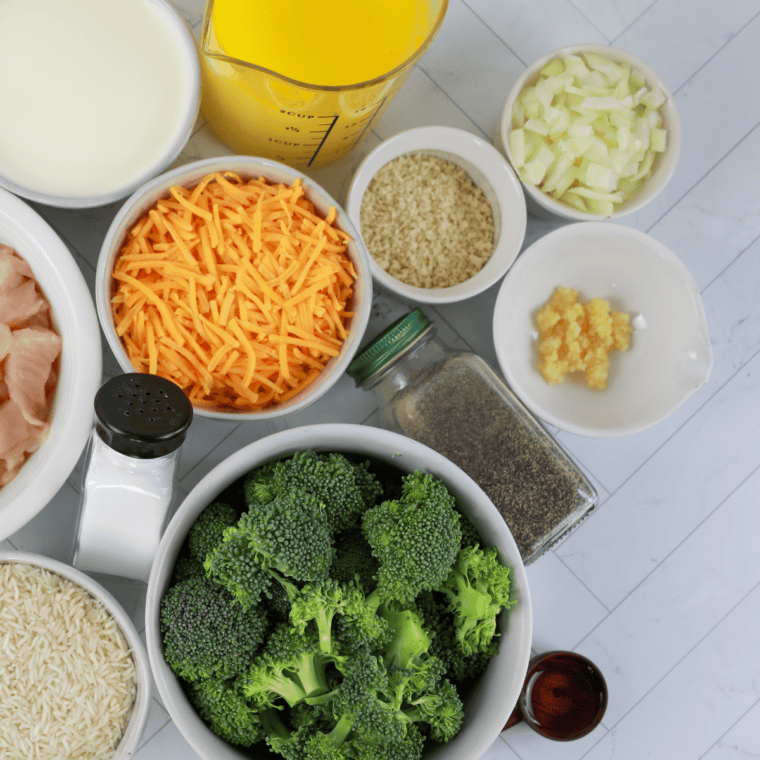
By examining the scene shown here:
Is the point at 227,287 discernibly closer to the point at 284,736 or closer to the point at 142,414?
the point at 142,414

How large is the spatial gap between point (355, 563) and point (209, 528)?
0.26 metres

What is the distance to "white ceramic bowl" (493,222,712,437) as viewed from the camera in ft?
A: 4.81

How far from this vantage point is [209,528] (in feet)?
3.97

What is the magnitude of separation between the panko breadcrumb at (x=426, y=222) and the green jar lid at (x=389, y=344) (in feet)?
0.49

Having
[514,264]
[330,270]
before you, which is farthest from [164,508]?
[514,264]

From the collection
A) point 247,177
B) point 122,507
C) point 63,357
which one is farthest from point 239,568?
point 247,177

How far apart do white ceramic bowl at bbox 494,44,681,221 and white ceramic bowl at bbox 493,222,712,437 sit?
0.05m

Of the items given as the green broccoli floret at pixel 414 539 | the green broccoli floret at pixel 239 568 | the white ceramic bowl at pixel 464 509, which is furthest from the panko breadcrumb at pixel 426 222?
the green broccoli floret at pixel 239 568

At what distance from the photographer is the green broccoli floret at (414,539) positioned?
3.65 feet

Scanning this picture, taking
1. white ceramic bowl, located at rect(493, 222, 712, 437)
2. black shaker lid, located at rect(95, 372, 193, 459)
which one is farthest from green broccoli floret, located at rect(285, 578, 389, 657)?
white ceramic bowl, located at rect(493, 222, 712, 437)

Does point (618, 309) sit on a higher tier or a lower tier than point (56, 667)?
higher

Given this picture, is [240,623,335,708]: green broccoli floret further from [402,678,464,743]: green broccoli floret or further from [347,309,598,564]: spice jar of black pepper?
[347,309,598,564]: spice jar of black pepper

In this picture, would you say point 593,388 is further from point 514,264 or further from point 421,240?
point 421,240

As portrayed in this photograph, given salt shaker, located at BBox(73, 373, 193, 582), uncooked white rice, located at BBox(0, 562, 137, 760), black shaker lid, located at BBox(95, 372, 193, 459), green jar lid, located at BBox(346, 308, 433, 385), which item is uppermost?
green jar lid, located at BBox(346, 308, 433, 385)
